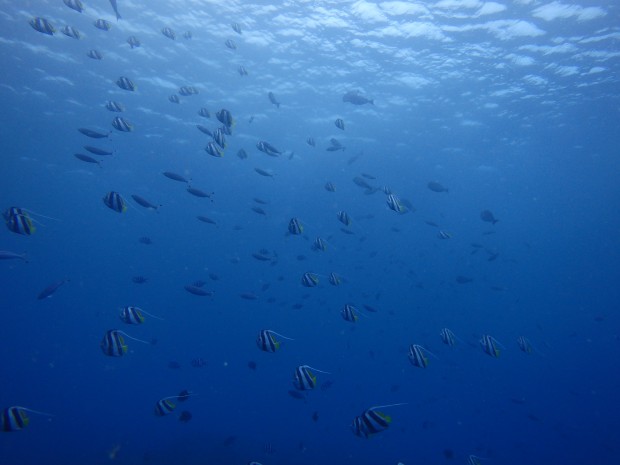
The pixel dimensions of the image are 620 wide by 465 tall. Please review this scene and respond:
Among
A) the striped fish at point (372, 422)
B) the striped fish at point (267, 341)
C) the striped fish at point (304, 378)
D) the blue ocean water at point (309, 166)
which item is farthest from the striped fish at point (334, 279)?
the striped fish at point (372, 422)

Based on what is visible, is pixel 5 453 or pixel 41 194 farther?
pixel 41 194

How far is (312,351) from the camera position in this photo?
52906 mm

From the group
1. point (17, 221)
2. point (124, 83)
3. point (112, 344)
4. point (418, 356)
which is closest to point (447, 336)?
point (418, 356)

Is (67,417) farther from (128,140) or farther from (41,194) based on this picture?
(41,194)

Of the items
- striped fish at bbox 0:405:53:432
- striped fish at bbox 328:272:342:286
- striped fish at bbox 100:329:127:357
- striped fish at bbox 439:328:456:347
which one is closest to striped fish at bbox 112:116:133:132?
striped fish at bbox 100:329:127:357

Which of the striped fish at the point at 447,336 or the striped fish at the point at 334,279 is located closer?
the striped fish at the point at 447,336

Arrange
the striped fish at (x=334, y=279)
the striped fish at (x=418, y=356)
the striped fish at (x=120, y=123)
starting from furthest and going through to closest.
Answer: the striped fish at (x=334, y=279) < the striped fish at (x=120, y=123) < the striped fish at (x=418, y=356)

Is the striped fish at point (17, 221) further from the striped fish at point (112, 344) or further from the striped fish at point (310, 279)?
the striped fish at point (310, 279)

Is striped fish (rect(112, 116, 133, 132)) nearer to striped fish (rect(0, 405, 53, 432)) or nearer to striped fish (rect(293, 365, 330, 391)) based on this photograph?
striped fish (rect(0, 405, 53, 432))

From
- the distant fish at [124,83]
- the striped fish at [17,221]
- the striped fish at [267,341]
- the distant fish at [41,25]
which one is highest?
the distant fish at [41,25]

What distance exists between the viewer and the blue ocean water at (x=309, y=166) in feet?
60.9

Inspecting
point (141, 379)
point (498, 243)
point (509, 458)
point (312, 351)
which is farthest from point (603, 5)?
point (498, 243)

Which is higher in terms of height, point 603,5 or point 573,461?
point 603,5

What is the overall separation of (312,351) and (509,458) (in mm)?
28406
